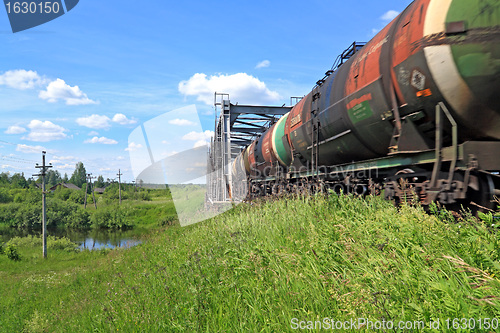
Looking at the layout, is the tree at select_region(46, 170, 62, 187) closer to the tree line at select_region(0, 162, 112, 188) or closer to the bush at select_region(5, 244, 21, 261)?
the tree line at select_region(0, 162, 112, 188)

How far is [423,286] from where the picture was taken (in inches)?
Answer: 103

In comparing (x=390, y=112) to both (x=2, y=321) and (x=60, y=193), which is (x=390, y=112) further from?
(x=60, y=193)

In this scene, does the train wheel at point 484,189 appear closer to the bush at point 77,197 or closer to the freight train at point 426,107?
the freight train at point 426,107

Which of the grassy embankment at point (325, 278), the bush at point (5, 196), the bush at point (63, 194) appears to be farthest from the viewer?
the bush at point (63, 194)

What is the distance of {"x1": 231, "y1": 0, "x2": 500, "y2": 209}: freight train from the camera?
4.51m

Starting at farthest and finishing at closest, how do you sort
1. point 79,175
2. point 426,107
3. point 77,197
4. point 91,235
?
point 79,175 → point 77,197 → point 91,235 → point 426,107

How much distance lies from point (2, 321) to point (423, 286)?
14536 millimetres

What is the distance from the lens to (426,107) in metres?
5.34

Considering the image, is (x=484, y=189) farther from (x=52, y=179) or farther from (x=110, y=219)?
(x=52, y=179)

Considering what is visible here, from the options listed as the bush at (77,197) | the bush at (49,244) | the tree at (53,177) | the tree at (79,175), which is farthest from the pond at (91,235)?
the tree at (53,177)

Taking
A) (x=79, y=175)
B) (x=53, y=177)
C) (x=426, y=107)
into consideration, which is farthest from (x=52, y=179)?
(x=426, y=107)

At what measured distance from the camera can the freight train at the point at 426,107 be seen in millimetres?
4512

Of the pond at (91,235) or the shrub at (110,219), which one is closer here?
the pond at (91,235)

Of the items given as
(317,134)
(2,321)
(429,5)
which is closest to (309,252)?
(429,5)
